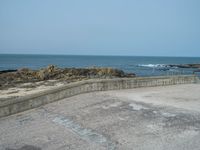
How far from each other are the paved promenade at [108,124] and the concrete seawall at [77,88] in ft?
0.90

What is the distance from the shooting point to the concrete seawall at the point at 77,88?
9.44 meters

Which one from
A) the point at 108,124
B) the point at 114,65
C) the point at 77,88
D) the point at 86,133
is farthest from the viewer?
the point at 114,65

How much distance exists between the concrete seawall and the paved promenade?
0.27 meters

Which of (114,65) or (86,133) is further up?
(86,133)

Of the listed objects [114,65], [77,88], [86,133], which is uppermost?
[77,88]

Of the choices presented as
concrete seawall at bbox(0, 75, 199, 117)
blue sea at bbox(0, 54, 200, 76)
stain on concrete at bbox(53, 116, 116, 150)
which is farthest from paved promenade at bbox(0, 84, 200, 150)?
blue sea at bbox(0, 54, 200, 76)

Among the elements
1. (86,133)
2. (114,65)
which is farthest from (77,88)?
(114,65)

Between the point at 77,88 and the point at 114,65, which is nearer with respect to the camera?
the point at 77,88

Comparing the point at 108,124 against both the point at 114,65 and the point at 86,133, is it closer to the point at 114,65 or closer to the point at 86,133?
the point at 86,133

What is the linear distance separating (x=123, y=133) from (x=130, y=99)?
3573 millimetres

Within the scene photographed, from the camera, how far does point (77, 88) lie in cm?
1183

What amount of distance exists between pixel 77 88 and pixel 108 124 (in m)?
4.11

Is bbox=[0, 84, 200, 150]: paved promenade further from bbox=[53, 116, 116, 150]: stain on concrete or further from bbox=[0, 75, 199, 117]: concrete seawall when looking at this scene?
bbox=[0, 75, 199, 117]: concrete seawall

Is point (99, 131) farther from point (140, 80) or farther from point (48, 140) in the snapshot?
point (140, 80)
